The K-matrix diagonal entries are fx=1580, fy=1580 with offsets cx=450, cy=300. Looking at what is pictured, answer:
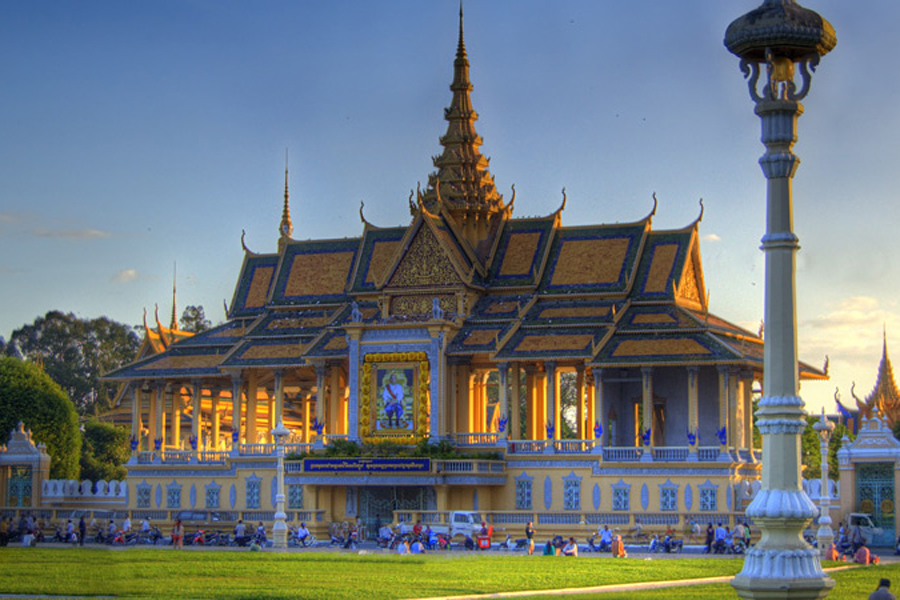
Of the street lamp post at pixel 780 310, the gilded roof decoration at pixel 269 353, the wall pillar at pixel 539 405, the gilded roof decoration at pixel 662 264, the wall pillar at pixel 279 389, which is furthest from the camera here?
the gilded roof decoration at pixel 269 353

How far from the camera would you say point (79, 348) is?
319ft

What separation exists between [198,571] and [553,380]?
24.5 metres

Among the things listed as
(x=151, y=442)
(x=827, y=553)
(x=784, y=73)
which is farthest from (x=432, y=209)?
(x=784, y=73)

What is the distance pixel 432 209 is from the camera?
230ft

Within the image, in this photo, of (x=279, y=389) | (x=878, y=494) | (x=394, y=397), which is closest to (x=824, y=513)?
(x=878, y=494)

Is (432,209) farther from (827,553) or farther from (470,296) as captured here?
A: (827,553)

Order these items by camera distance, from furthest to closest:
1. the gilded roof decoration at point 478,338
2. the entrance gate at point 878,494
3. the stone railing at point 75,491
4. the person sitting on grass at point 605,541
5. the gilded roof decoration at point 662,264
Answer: the stone railing at point 75,491 < the gilded roof decoration at point 662,264 < the gilded roof decoration at point 478,338 < the entrance gate at point 878,494 < the person sitting on grass at point 605,541

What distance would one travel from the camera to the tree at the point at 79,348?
9475 centimetres

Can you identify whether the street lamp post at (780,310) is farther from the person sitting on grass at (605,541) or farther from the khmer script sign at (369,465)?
the khmer script sign at (369,465)

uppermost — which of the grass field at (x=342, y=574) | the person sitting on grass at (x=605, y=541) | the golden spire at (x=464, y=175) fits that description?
the golden spire at (x=464, y=175)

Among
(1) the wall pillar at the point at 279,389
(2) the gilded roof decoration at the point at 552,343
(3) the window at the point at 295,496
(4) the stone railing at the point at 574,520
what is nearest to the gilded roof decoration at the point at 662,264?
(2) the gilded roof decoration at the point at 552,343

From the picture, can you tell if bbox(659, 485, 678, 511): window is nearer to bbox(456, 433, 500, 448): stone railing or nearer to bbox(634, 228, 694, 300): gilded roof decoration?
bbox(456, 433, 500, 448): stone railing

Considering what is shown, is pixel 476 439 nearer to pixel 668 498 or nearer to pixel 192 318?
pixel 668 498

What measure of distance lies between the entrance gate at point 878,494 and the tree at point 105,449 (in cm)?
4730
